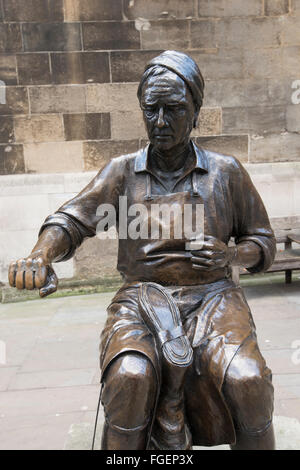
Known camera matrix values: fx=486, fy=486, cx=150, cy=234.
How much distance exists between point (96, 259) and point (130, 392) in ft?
13.1

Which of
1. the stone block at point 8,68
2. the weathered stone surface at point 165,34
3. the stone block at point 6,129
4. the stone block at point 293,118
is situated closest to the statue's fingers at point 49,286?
the stone block at point 6,129

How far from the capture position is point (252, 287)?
5.46 m

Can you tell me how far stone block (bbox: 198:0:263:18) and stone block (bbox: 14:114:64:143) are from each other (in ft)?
6.25

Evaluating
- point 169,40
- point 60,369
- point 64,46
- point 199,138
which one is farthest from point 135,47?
point 60,369

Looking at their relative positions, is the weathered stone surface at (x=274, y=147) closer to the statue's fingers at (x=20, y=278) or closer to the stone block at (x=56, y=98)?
the stone block at (x=56, y=98)

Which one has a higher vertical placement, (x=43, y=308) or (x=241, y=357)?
(x=241, y=357)

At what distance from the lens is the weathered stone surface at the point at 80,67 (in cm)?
509

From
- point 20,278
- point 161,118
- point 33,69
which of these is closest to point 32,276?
point 20,278

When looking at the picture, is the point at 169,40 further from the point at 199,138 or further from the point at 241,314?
the point at 241,314

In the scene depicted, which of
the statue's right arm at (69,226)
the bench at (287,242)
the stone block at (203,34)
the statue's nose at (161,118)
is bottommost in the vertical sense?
the bench at (287,242)

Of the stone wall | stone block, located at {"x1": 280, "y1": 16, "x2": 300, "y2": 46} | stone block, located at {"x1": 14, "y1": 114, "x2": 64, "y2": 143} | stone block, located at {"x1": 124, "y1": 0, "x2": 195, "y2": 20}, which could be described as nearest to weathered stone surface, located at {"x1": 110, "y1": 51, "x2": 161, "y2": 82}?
the stone wall

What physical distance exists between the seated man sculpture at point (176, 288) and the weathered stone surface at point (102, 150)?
3.24 m

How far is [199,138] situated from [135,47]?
1185 mm

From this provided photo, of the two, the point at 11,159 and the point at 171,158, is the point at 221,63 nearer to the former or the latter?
the point at 11,159
